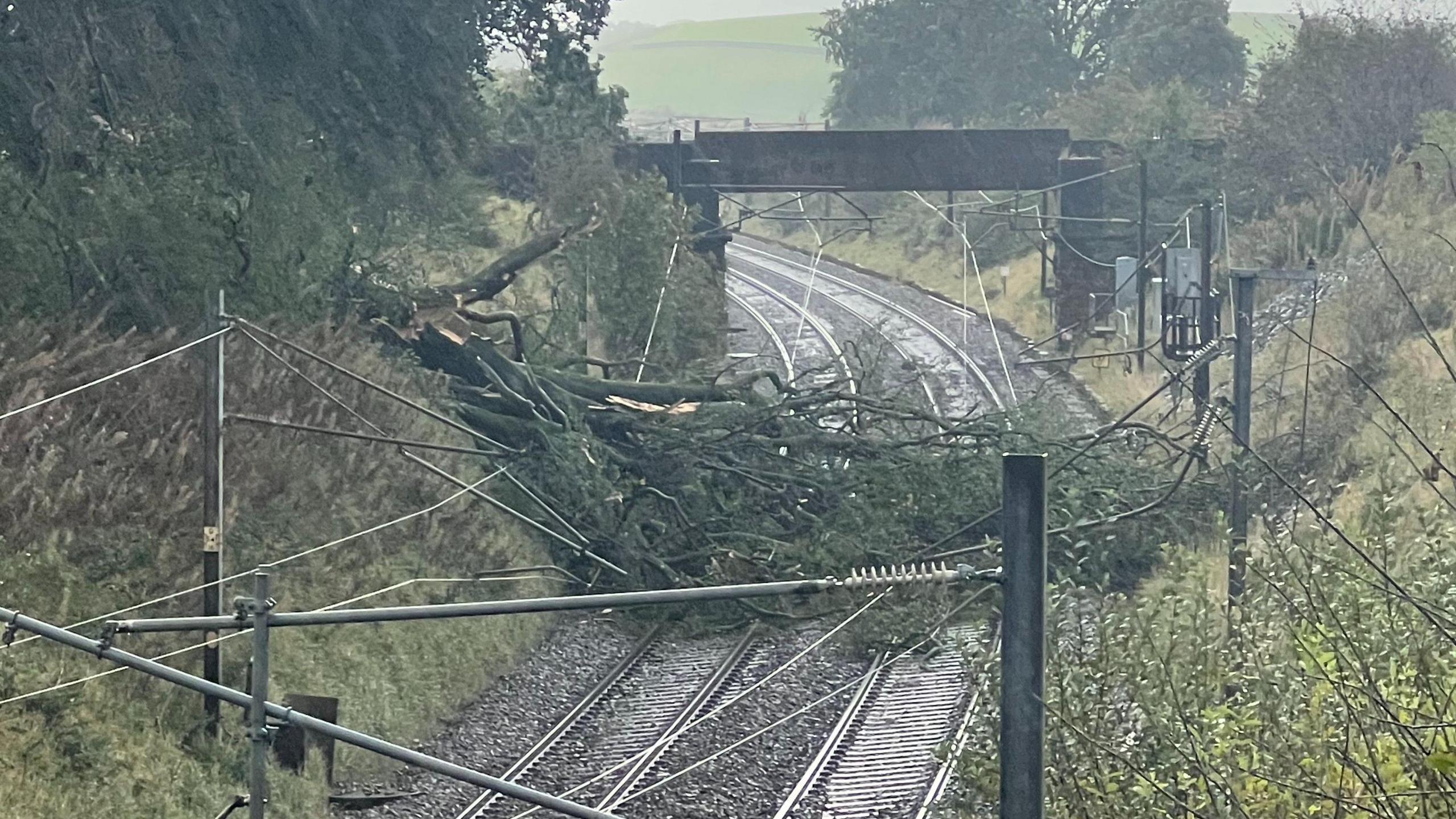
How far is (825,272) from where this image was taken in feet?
183

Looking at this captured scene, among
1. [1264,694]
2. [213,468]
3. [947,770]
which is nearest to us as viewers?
[1264,694]

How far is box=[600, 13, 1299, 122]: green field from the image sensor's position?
166500 millimetres

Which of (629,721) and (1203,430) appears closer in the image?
(629,721)

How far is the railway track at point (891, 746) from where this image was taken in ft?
48.0

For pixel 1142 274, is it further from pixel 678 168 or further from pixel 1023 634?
pixel 1023 634

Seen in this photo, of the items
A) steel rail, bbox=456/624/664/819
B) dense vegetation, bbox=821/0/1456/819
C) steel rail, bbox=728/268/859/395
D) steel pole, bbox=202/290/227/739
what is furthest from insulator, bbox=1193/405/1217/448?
steel pole, bbox=202/290/227/739

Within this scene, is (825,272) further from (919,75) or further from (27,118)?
(27,118)

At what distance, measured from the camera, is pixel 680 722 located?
17.2m

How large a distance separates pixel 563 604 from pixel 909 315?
39.6m

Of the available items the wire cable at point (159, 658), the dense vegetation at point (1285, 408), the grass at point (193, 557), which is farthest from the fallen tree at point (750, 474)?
the wire cable at point (159, 658)

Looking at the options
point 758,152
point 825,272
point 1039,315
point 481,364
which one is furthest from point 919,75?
point 481,364

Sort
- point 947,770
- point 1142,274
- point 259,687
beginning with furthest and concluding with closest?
point 1142,274
point 947,770
point 259,687

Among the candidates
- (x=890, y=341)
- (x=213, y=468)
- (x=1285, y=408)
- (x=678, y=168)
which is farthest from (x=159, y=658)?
(x=890, y=341)

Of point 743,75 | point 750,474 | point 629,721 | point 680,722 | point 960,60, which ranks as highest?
point 743,75
